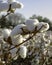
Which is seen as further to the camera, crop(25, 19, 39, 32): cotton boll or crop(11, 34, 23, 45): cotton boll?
crop(11, 34, 23, 45): cotton boll

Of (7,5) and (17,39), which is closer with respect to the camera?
(7,5)

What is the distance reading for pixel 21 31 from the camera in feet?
5.68

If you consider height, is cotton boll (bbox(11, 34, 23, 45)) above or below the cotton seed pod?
below

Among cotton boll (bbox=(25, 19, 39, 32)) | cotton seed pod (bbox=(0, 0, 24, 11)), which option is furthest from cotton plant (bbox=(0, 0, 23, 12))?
cotton boll (bbox=(25, 19, 39, 32))

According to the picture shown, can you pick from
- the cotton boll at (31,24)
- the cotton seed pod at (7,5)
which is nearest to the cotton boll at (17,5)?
the cotton seed pod at (7,5)

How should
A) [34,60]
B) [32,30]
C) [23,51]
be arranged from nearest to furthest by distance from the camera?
[32,30], [23,51], [34,60]

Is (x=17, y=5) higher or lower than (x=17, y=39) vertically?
higher

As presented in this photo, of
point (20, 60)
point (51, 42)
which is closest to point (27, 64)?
point (20, 60)

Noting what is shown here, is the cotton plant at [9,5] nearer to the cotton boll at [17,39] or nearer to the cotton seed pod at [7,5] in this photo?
the cotton seed pod at [7,5]

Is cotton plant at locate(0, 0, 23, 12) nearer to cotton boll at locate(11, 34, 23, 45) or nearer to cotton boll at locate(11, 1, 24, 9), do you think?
cotton boll at locate(11, 1, 24, 9)

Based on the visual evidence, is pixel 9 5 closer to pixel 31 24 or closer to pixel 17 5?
pixel 17 5

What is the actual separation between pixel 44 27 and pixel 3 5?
0.99 feet

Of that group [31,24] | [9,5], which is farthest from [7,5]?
[31,24]

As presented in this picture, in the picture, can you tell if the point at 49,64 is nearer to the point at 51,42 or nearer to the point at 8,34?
the point at 51,42
